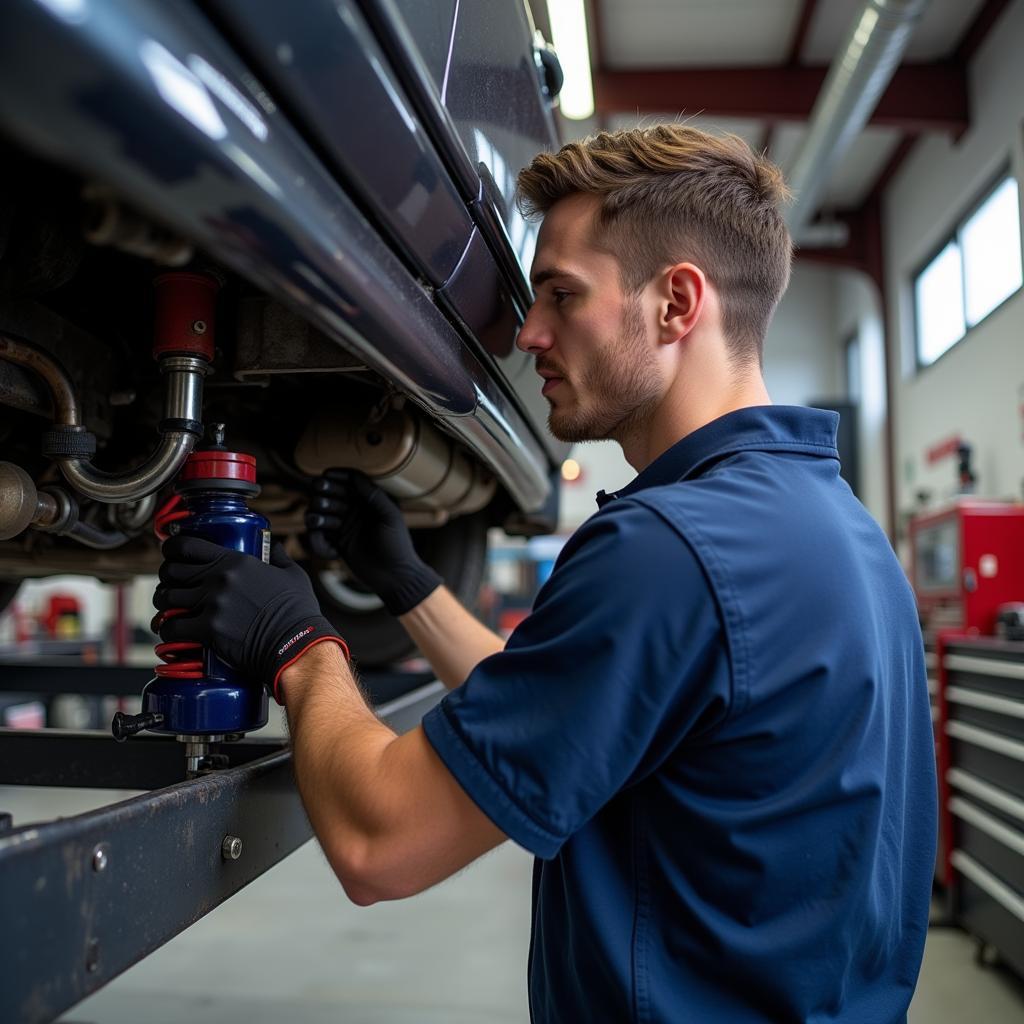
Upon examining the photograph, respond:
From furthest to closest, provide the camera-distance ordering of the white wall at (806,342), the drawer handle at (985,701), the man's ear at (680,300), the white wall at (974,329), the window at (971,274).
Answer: the white wall at (806,342), the window at (971,274), the white wall at (974,329), the drawer handle at (985,701), the man's ear at (680,300)

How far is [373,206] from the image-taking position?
0.66 metres

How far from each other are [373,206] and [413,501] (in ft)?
2.89

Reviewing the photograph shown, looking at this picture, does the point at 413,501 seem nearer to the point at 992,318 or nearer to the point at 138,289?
the point at 138,289

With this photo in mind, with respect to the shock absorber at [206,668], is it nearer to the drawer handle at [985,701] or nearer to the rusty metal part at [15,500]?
the rusty metal part at [15,500]

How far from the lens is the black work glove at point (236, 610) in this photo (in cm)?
82

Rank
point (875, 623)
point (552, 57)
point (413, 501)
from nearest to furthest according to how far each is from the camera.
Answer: point (875, 623) < point (552, 57) < point (413, 501)

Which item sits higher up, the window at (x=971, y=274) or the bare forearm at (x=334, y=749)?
the window at (x=971, y=274)

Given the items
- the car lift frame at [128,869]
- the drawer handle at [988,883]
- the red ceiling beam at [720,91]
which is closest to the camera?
the car lift frame at [128,869]

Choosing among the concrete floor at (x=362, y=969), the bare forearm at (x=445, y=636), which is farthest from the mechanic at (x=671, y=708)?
the concrete floor at (x=362, y=969)

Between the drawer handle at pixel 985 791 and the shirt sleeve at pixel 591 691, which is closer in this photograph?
the shirt sleeve at pixel 591 691

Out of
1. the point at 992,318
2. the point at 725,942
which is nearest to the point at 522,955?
the point at 725,942

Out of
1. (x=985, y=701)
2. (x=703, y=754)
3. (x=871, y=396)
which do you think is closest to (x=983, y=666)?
(x=985, y=701)

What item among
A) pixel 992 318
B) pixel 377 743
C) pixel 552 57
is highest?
pixel 992 318

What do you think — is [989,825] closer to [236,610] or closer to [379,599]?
[379,599]
